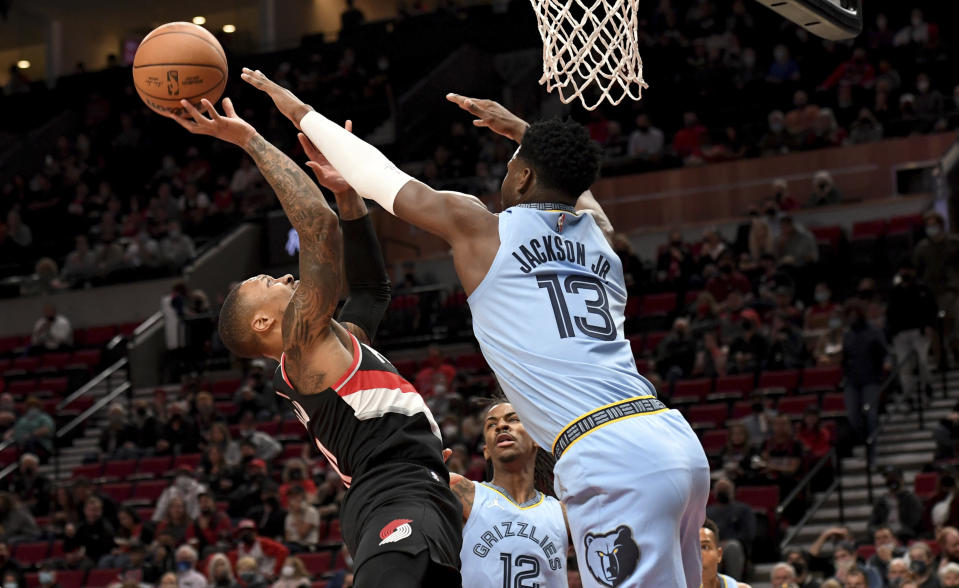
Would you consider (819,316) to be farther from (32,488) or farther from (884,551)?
(32,488)

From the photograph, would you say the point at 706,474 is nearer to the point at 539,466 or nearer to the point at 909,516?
the point at 539,466

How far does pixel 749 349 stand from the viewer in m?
14.3

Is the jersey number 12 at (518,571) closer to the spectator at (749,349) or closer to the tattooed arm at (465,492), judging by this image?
the tattooed arm at (465,492)

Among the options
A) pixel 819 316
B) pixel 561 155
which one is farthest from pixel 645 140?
pixel 561 155

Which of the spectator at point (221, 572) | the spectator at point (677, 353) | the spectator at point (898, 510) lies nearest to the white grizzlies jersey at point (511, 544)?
the spectator at point (898, 510)

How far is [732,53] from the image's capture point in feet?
68.7

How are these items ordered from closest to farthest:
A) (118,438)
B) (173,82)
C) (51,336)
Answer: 1. (173,82)
2. (118,438)
3. (51,336)

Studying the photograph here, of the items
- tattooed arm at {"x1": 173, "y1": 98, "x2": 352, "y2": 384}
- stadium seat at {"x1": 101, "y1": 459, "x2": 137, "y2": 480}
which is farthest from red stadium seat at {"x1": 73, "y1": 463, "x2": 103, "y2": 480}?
tattooed arm at {"x1": 173, "y1": 98, "x2": 352, "y2": 384}

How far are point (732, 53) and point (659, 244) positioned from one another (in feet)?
12.6

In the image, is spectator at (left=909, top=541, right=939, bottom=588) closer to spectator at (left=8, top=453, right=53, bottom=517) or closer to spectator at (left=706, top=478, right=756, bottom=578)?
spectator at (left=706, top=478, right=756, bottom=578)

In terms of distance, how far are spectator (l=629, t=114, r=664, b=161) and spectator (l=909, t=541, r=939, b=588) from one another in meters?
11.1

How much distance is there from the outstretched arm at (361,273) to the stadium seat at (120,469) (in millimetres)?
12162

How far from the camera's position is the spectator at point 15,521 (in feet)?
50.9

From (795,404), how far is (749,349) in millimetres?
1108
